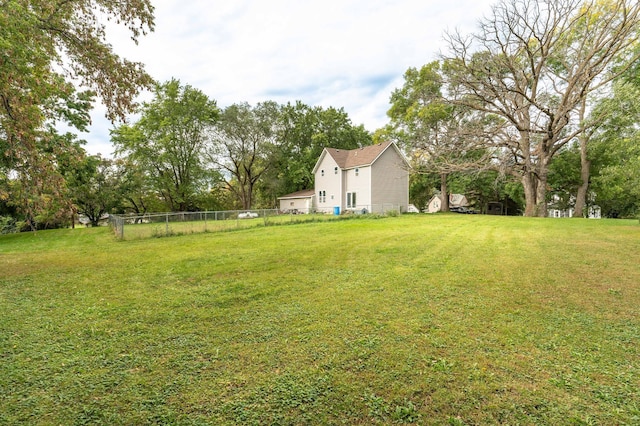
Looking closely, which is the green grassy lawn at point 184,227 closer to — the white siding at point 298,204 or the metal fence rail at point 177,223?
the metal fence rail at point 177,223

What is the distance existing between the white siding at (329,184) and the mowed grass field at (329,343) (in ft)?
69.2

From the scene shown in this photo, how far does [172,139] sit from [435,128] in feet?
79.4

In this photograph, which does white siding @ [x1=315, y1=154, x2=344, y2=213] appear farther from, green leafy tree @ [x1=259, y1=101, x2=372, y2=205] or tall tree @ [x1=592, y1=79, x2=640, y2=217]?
tall tree @ [x1=592, y1=79, x2=640, y2=217]

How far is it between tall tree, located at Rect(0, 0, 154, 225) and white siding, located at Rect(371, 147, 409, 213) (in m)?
20.2

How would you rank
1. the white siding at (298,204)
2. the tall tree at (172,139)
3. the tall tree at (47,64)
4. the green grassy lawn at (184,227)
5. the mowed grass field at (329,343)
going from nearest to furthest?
the mowed grass field at (329,343)
the tall tree at (47,64)
the green grassy lawn at (184,227)
the tall tree at (172,139)
the white siding at (298,204)

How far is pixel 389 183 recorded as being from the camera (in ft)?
85.2

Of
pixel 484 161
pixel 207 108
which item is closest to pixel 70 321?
pixel 484 161

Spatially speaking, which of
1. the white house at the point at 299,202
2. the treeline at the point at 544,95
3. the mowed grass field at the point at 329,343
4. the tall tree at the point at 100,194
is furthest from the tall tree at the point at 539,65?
the tall tree at the point at 100,194

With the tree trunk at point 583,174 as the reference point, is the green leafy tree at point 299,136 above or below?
above

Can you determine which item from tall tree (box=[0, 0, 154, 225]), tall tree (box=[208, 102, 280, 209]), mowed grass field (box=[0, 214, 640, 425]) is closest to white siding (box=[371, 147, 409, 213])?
tall tree (box=[208, 102, 280, 209])

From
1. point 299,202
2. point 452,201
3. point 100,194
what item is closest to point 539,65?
point 299,202

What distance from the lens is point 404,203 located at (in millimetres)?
27250

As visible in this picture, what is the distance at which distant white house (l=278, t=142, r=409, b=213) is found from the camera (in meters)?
25.0

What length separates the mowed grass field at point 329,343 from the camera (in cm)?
227
